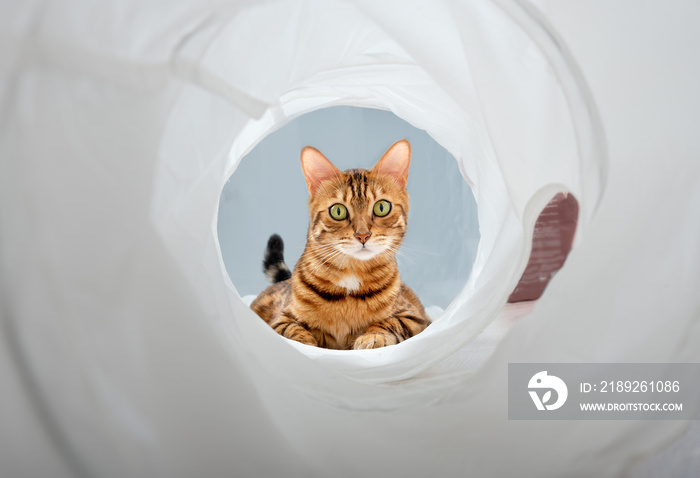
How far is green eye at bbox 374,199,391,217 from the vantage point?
1753 millimetres

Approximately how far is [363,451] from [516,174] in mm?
561

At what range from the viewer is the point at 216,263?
32.1 inches

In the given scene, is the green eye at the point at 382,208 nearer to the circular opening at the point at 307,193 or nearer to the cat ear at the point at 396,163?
the cat ear at the point at 396,163

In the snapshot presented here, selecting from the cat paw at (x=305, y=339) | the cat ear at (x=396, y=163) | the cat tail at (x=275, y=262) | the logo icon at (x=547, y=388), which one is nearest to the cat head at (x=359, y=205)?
the cat ear at (x=396, y=163)

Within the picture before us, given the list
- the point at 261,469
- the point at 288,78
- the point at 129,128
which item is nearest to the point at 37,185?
the point at 129,128

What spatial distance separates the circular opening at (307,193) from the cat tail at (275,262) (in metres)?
0.27

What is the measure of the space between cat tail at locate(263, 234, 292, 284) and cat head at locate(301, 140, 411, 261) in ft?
1.50

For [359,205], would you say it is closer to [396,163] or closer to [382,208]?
[382,208]

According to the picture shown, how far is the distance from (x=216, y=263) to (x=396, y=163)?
1.17 meters

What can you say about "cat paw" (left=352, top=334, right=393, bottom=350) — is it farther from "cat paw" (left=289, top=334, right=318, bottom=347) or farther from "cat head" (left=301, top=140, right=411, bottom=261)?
"cat head" (left=301, top=140, right=411, bottom=261)
